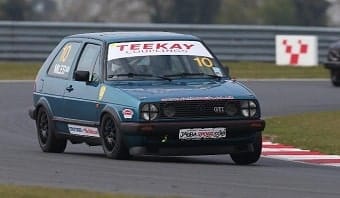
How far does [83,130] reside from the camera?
1445 centimetres

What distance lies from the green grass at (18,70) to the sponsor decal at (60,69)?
16336 millimetres

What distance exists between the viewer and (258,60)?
3647cm

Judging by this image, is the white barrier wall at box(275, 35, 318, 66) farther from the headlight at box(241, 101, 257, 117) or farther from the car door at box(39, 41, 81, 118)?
the headlight at box(241, 101, 257, 117)

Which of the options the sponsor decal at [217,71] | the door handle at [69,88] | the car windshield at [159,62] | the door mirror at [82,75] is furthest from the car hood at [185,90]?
the door handle at [69,88]

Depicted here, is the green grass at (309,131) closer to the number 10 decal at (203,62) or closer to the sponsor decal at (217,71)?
the sponsor decal at (217,71)

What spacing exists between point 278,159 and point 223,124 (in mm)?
2027

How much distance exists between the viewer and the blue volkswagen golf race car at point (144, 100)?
1331 cm

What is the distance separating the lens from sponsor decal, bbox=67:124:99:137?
46.4 feet

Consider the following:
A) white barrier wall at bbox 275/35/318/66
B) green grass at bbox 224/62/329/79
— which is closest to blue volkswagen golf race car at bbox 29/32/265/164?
green grass at bbox 224/62/329/79

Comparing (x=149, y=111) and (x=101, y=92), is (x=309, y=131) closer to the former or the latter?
(x=101, y=92)

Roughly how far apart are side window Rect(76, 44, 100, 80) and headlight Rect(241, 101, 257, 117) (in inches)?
73.5

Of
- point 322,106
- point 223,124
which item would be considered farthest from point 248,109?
point 322,106

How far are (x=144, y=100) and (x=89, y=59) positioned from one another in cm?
173

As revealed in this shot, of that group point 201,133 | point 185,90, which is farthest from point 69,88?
point 201,133
